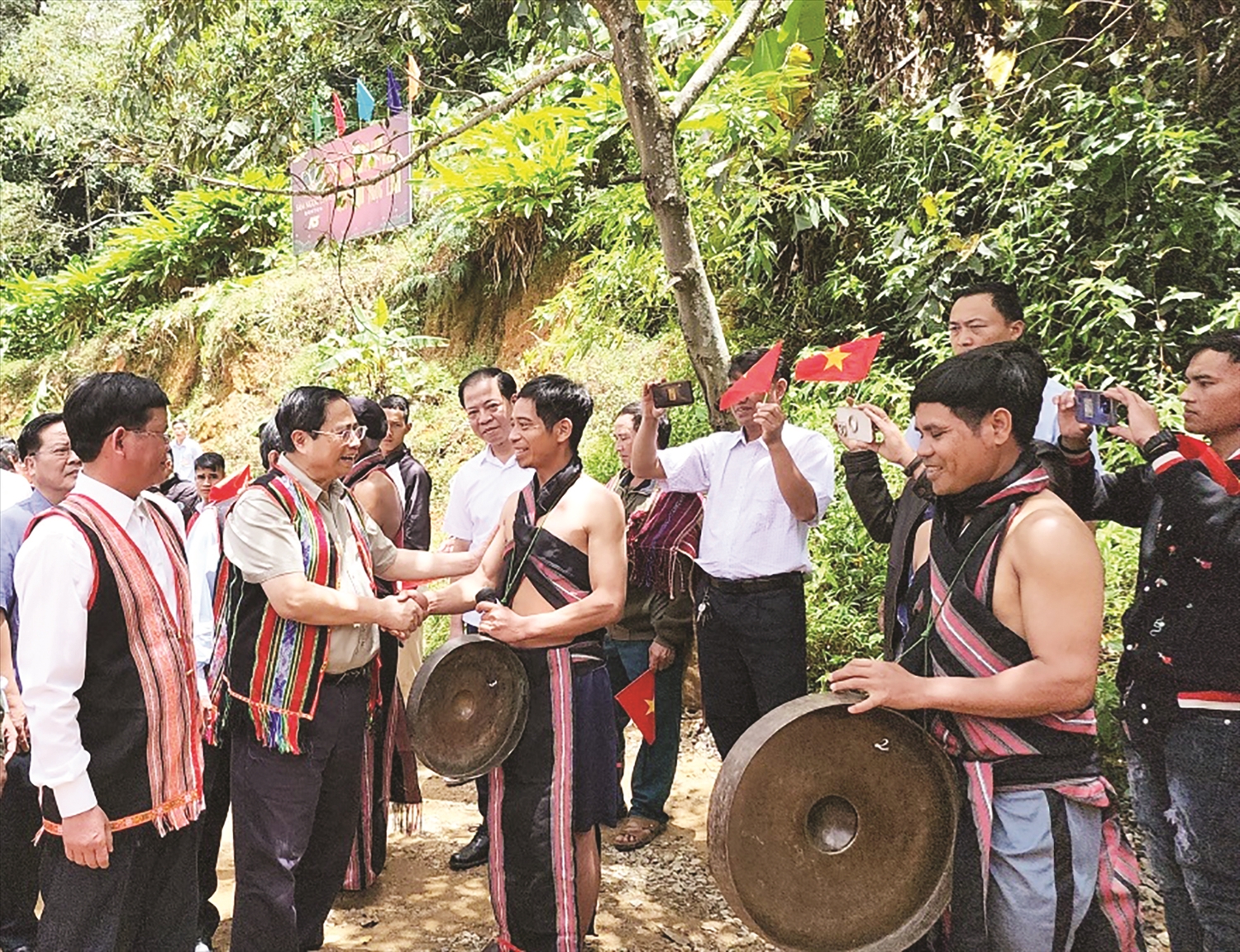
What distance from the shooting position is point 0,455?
5301 millimetres

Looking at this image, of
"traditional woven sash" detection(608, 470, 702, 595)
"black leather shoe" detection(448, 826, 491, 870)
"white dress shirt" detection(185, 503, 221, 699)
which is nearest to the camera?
"black leather shoe" detection(448, 826, 491, 870)

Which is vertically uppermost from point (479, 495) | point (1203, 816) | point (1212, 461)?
point (479, 495)

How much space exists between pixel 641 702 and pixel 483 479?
1251 mm

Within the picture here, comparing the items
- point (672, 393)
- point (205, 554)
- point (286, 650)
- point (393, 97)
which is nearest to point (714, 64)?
point (672, 393)

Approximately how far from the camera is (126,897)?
2.43 meters

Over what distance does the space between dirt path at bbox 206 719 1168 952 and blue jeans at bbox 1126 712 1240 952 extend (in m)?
1.09

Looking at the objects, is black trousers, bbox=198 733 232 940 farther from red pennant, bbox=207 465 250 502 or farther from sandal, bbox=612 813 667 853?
sandal, bbox=612 813 667 853

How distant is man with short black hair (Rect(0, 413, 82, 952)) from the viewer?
316 centimetres

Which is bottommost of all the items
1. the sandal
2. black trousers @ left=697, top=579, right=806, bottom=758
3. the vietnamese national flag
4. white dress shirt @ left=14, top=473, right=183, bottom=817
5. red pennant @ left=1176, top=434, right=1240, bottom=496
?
the sandal

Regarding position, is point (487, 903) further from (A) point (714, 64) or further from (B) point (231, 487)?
(A) point (714, 64)

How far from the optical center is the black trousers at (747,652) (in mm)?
3689

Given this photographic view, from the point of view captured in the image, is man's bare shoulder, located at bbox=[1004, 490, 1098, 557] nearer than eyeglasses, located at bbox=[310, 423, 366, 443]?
Yes

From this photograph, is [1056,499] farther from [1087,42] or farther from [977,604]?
[1087,42]

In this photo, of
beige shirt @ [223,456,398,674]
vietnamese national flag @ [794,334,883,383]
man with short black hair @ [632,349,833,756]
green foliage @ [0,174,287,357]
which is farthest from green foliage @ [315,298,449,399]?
vietnamese national flag @ [794,334,883,383]
